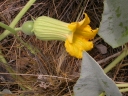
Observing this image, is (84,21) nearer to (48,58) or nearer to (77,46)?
(77,46)

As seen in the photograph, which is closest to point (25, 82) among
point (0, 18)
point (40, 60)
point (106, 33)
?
point (40, 60)

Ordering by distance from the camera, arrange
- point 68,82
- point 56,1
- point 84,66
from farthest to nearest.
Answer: point 56,1 < point 68,82 < point 84,66

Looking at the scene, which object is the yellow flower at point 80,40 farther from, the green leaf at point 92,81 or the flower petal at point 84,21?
the green leaf at point 92,81

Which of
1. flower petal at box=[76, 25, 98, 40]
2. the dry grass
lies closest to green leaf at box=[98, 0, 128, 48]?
flower petal at box=[76, 25, 98, 40]

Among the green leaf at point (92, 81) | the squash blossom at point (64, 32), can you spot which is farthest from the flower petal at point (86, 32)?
the green leaf at point (92, 81)

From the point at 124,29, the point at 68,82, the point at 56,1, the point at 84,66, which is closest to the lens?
the point at 84,66

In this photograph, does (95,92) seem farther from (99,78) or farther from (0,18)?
(0,18)

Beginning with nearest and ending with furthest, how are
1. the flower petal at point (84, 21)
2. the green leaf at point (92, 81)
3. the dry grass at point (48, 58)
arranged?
the green leaf at point (92, 81), the flower petal at point (84, 21), the dry grass at point (48, 58)
